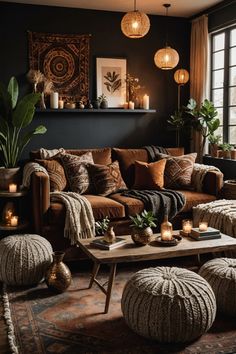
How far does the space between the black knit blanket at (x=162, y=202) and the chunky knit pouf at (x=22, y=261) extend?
3.99 feet


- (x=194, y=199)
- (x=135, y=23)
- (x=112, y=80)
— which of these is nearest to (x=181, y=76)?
(x=112, y=80)

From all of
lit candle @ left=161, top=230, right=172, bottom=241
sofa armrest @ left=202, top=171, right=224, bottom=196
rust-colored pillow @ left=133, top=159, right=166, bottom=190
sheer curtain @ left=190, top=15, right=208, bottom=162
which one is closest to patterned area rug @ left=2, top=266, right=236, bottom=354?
lit candle @ left=161, top=230, right=172, bottom=241

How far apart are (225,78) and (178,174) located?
4.63ft

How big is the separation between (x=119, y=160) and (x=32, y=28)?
1872 mm

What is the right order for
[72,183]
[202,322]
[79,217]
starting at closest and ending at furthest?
1. [202,322]
2. [79,217]
3. [72,183]

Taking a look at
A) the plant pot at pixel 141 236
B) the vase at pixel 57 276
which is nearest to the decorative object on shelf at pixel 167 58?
the plant pot at pixel 141 236

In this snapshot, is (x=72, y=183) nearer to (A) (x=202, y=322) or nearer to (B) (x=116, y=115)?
(B) (x=116, y=115)

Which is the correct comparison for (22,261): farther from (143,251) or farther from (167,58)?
(167,58)

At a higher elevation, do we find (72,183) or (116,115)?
(116,115)

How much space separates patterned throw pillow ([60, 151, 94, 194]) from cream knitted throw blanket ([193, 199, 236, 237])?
1137 millimetres

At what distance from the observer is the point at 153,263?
4.11m

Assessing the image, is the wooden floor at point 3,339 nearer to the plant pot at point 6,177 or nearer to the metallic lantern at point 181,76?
the plant pot at point 6,177

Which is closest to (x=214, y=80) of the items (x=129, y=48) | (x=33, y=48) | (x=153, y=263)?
(x=129, y=48)

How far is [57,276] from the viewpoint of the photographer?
3.33 m
